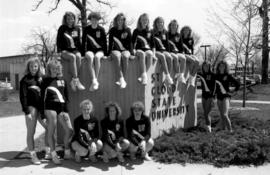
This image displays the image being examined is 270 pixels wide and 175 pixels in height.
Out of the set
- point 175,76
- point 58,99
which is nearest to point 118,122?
point 58,99

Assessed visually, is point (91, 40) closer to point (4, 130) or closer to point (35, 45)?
point (4, 130)

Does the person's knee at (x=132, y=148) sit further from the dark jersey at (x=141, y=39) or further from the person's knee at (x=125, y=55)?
the dark jersey at (x=141, y=39)

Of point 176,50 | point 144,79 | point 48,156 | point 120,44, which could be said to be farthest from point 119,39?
point 48,156

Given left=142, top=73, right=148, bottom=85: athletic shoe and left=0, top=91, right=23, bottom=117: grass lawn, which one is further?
left=0, top=91, right=23, bottom=117: grass lawn

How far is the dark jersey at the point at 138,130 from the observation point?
5812 mm

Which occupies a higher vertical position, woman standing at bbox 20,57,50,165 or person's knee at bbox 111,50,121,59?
person's knee at bbox 111,50,121,59

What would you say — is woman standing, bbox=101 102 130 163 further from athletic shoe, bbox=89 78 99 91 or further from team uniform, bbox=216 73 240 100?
team uniform, bbox=216 73 240 100

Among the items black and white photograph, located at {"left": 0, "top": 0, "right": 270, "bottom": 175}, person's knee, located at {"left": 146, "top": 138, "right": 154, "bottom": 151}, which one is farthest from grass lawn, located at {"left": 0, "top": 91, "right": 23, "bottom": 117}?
person's knee, located at {"left": 146, "top": 138, "right": 154, "bottom": 151}

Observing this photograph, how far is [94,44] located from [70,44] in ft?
1.53

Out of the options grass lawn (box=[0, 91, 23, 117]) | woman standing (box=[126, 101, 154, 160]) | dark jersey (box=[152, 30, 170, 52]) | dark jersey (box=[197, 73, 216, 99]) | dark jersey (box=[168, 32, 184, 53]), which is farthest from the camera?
grass lawn (box=[0, 91, 23, 117])

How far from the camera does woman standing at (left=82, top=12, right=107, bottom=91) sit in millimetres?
6402

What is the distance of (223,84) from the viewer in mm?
7441

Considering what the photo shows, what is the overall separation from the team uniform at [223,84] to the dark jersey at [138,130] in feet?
7.43

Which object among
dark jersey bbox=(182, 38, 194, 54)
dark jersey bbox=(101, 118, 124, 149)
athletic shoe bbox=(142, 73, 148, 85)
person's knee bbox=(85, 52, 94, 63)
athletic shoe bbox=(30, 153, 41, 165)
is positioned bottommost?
athletic shoe bbox=(30, 153, 41, 165)
